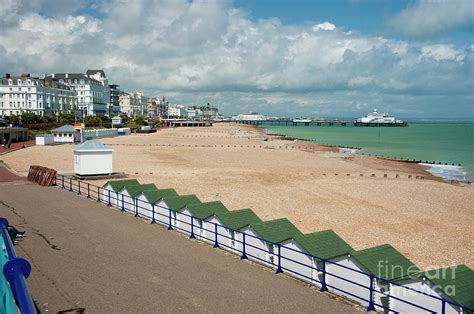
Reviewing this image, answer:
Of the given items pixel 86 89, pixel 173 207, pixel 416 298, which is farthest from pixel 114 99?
pixel 416 298

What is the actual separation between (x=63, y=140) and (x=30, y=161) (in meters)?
20.0

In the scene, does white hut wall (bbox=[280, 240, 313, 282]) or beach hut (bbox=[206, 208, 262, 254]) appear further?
beach hut (bbox=[206, 208, 262, 254])

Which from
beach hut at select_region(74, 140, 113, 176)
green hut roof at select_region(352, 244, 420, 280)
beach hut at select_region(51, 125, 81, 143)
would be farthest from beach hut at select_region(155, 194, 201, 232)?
beach hut at select_region(51, 125, 81, 143)

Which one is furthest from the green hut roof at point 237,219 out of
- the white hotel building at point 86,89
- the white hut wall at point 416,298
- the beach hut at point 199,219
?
the white hotel building at point 86,89

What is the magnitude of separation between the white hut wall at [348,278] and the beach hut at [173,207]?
5.30 meters

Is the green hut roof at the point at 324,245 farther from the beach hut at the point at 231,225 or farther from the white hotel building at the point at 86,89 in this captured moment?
the white hotel building at the point at 86,89

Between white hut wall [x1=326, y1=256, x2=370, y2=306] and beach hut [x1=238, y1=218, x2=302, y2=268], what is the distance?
55.3 inches

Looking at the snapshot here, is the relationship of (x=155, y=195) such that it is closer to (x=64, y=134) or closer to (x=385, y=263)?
(x=385, y=263)

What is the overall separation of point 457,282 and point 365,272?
1557 mm

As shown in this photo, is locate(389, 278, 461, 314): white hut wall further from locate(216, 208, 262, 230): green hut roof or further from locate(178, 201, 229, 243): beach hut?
locate(178, 201, 229, 243): beach hut

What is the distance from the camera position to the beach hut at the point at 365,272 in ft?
25.6

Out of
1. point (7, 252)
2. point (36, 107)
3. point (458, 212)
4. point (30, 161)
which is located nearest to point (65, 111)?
point (36, 107)

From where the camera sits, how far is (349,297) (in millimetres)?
8250

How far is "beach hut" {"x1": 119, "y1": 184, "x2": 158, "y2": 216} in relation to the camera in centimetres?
1520
